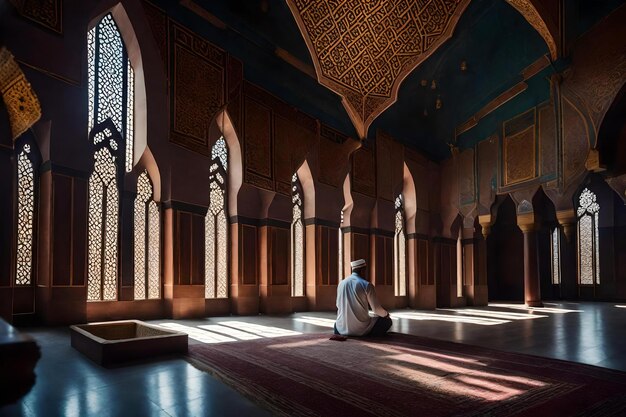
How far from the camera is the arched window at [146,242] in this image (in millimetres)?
7348

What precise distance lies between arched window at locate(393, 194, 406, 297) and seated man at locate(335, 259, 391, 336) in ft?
23.9

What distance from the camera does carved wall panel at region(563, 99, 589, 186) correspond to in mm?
8836

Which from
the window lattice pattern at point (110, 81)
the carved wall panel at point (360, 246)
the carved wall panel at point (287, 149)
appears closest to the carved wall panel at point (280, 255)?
the carved wall panel at point (287, 149)

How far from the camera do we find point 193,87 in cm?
809

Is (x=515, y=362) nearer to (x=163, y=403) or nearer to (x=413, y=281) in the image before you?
(x=163, y=403)

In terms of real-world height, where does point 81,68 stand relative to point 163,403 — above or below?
above

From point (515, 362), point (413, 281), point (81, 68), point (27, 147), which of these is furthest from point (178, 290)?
point (413, 281)

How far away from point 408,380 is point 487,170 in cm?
989

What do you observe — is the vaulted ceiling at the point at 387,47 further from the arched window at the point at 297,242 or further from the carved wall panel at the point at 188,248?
the carved wall panel at the point at 188,248

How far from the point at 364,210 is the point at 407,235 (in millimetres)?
2182

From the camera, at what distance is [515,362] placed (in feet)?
13.9

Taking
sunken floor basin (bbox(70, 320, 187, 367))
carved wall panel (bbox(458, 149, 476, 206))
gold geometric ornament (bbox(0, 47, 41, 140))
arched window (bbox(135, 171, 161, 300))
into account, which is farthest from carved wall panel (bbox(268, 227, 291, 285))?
carved wall panel (bbox(458, 149, 476, 206))

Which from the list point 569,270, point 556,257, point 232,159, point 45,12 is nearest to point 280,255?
point 232,159

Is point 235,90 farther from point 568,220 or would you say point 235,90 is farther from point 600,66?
point 568,220
